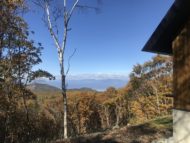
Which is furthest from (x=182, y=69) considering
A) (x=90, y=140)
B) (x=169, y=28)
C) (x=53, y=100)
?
(x=53, y=100)

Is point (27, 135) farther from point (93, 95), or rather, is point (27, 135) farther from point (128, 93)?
point (93, 95)

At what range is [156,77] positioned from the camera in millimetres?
50906

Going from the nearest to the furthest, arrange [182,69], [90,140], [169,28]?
[182,69] < [169,28] < [90,140]

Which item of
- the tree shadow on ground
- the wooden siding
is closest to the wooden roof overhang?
the wooden siding

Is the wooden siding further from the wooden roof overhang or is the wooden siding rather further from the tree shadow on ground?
the tree shadow on ground

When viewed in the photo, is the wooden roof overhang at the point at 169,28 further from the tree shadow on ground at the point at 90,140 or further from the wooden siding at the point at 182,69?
the tree shadow on ground at the point at 90,140

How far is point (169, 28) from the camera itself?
33.7ft

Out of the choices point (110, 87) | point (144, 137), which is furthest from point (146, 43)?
point (110, 87)

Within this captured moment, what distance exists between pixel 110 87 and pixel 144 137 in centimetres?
6336

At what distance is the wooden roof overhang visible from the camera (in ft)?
31.8

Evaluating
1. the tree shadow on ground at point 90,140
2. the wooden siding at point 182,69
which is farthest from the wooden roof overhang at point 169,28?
the tree shadow on ground at point 90,140

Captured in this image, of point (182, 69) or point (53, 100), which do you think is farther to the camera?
point (53, 100)

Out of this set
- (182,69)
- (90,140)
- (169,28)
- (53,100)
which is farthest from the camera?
(53,100)

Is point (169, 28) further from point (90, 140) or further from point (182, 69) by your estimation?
point (90, 140)
